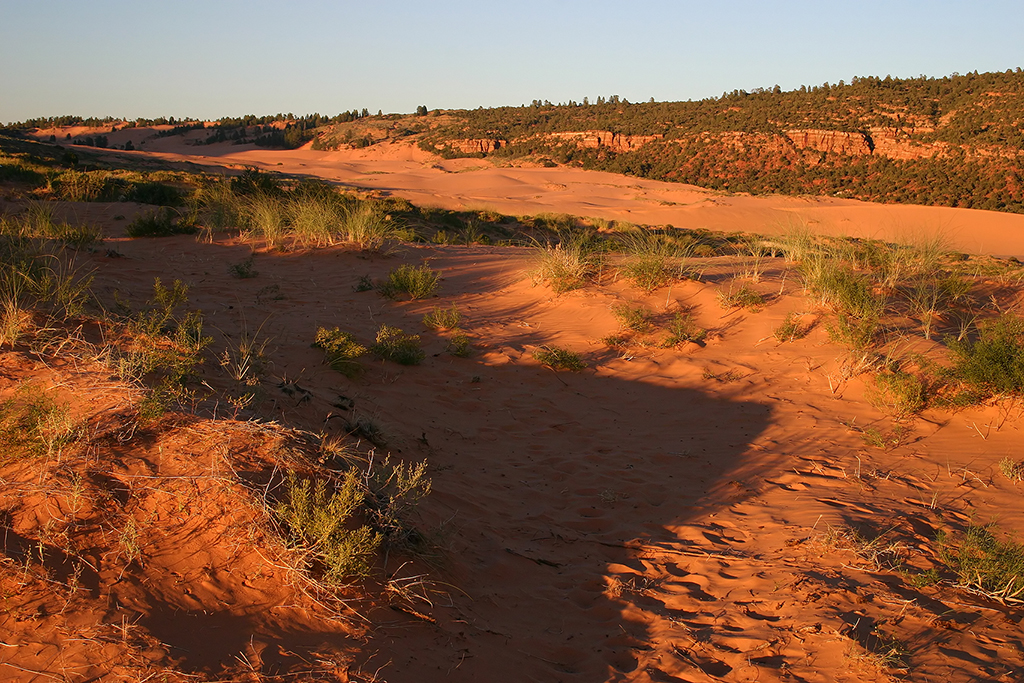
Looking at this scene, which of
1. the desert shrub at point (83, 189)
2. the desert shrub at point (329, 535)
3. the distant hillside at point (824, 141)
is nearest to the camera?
the desert shrub at point (329, 535)

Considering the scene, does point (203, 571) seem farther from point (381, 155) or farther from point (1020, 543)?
point (381, 155)

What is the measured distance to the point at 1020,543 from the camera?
11.2 feet

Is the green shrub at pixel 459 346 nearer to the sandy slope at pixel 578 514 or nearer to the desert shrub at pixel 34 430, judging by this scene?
the sandy slope at pixel 578 514

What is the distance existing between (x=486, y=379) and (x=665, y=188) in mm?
33795

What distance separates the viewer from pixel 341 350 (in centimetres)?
588

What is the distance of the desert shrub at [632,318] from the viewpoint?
23.1 ft

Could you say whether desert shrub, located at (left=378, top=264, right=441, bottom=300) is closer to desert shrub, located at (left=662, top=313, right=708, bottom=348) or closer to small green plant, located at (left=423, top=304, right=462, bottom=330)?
small green plant, located at (left=423, top=304, right=462, bottom=330)

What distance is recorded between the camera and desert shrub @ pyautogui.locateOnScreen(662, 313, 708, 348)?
22.2 ft

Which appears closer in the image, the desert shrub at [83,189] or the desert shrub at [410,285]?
the desert shrub at [410,285]

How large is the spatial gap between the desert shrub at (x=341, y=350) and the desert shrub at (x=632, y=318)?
111 inches

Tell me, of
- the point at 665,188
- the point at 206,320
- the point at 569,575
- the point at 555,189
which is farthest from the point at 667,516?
the point at 665,188

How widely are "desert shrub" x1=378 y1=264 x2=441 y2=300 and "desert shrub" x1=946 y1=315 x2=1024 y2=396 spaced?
18.2ft

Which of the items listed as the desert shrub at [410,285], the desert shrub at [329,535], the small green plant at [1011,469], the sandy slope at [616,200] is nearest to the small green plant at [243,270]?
the desert shrub at [410,285]

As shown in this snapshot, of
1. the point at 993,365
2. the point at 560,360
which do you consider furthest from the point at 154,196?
the point at 993,365
